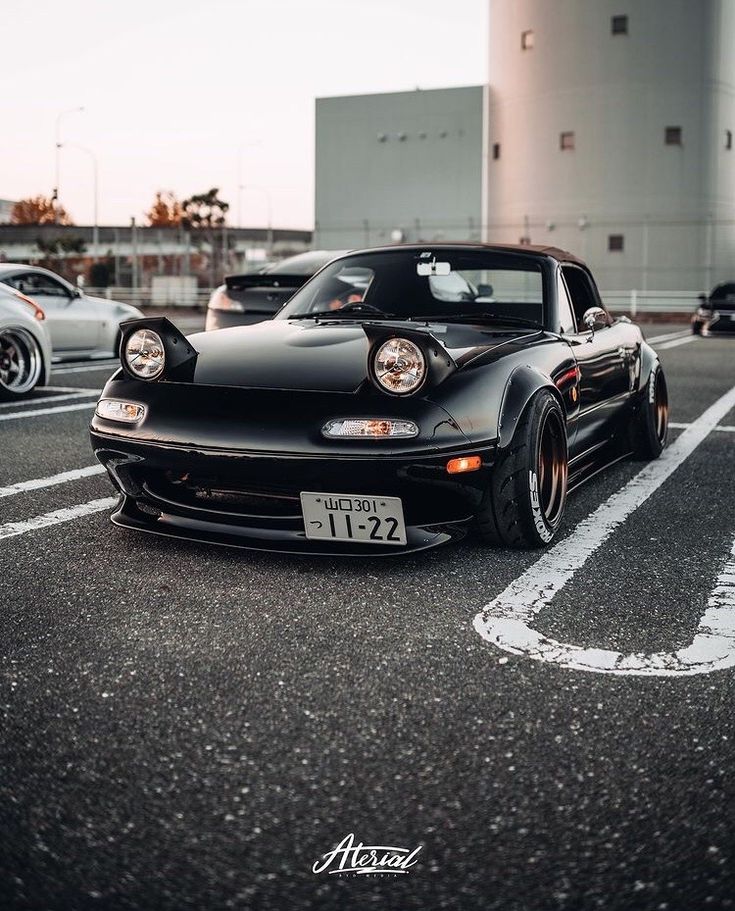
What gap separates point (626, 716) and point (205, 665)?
1.10 meters

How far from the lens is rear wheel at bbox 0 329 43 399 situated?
938cm

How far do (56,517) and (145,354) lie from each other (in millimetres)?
937

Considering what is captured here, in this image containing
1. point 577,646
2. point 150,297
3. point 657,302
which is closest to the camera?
point 577,646

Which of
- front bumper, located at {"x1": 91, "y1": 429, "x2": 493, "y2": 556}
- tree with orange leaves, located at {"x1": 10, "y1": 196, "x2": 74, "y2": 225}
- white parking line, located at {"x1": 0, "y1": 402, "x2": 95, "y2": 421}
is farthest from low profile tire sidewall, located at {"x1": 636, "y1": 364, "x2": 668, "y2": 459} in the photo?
tree with orange leaves, located at {"x1": 10, "y1": 196, "x2": 74, "y2": 225}

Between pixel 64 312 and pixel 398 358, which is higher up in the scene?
pixel 64 312

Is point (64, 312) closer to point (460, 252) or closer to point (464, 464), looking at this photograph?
point (460, 252)

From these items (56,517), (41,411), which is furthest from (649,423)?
(41,411)

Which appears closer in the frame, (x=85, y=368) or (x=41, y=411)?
(x=41, y=411)

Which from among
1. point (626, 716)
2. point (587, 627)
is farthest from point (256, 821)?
point (587, 627)

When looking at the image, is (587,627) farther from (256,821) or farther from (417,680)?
(256,821)

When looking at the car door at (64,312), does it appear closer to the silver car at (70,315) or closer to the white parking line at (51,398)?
the silver car at (70,315)

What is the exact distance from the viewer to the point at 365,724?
2633 millimetres

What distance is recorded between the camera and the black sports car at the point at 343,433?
3.85 metres

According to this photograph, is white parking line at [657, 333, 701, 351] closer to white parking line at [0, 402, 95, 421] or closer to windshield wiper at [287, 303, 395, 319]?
white parking line at [0, 402, 95, 421]
